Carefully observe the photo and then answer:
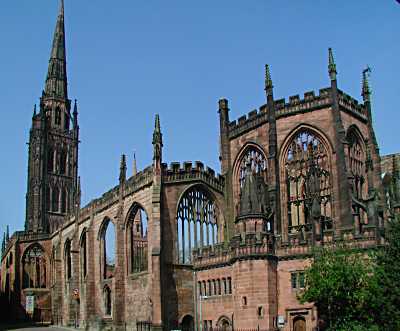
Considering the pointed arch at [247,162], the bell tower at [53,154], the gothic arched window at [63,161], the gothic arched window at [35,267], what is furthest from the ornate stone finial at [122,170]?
the gothic arched window at [63,161]

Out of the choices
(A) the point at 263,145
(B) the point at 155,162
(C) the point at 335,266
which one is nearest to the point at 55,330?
(B) the point at 155,162

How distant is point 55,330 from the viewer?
5803cm

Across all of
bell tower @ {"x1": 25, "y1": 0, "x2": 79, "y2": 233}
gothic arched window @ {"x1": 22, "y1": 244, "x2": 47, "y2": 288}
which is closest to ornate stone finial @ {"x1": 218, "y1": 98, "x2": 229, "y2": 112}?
gothic arched window @ {"x1": 22, "y1": 244, "x2": 47, "y2": 288}

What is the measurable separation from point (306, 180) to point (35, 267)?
42.5m

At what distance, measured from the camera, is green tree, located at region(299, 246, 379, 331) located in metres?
34.2

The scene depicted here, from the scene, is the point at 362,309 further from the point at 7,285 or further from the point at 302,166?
the point at 7,285

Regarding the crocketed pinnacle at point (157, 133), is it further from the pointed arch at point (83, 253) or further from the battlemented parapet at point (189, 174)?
the pointed arch at point (83, 253)

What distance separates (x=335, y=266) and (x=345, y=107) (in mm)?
16758

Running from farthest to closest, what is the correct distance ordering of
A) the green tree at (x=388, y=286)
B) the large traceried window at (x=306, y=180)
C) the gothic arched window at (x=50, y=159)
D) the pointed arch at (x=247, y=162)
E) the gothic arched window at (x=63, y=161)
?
the gothic arched window at (x=63, y=161) < the gothic arched window at (x=50, y=159) < the pointed arch at (x=247, y=162) < the large traceried window at (x=306, y=180) < the green tree at (x=388, y=286)

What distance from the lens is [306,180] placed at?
46594 mm

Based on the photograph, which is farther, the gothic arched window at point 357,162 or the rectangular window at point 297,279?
the gothic arched window at point 357,162

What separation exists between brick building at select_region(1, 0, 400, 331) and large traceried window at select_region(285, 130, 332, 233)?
8 cm

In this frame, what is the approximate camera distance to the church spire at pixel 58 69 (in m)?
108

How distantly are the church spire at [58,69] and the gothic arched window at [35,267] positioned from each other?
3737 centimetres
